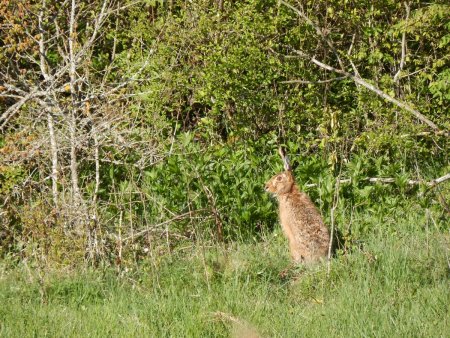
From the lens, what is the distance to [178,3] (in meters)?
12.3

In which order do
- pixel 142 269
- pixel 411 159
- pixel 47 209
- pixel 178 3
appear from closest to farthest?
pixel 142 269 → pixel 47 209 → pixel 411 159 → pixel 178 3

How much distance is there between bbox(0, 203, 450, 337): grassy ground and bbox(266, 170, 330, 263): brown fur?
20 centimetres

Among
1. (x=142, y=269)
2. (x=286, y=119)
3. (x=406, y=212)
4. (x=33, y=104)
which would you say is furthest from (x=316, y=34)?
(x=142, y=269)

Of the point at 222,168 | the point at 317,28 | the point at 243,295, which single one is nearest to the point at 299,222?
the point at 243,295

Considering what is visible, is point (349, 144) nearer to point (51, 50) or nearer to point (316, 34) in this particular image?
point (316, 34)

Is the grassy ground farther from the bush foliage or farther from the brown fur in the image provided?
the bush foliage

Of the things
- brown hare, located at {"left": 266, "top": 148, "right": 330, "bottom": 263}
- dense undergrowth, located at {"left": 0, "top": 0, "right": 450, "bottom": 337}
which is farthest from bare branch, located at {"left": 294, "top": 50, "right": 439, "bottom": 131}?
brown hare, located at {"left": 266, "top": 148, "right": 330, "bottom": 263}

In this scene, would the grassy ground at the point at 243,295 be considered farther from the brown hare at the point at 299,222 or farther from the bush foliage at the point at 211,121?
the bush foliage at the point at 211,121

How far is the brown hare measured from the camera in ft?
29.8

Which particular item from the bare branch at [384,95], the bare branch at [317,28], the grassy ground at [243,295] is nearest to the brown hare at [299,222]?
the grassy ground at [243,295]

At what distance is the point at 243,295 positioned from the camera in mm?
7852

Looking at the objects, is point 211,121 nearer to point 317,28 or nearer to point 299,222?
point 317,28

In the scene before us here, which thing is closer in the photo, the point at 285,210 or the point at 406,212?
the point at 285,210

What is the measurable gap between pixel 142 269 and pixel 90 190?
4.44 ft
